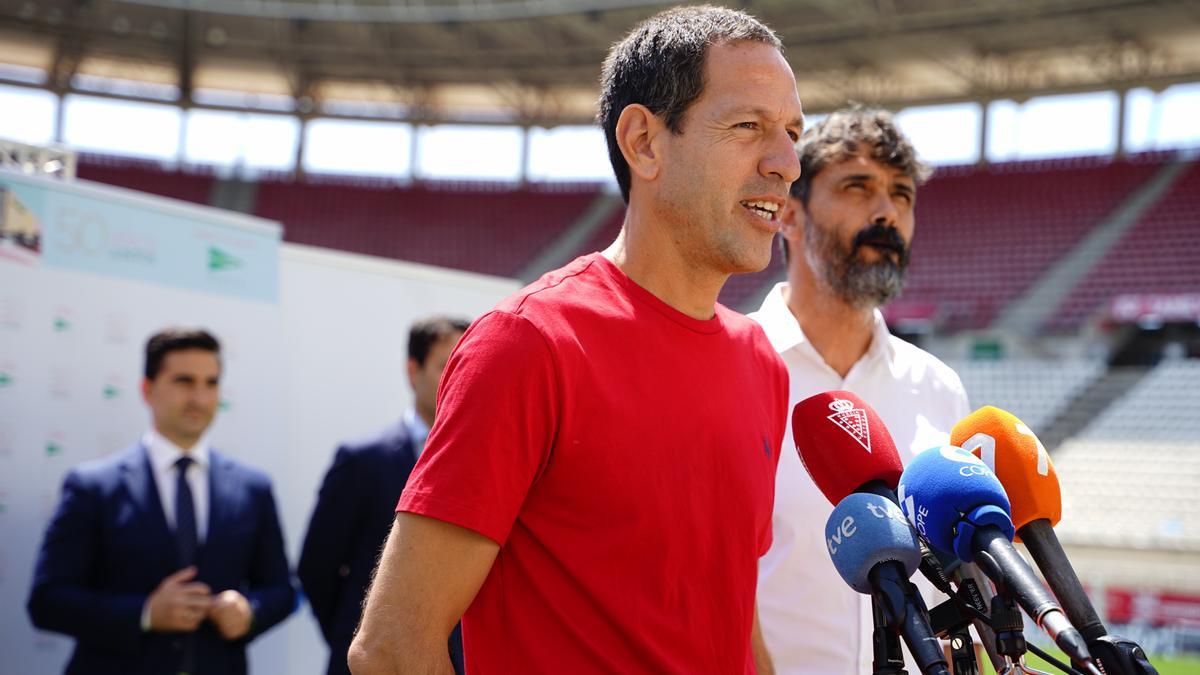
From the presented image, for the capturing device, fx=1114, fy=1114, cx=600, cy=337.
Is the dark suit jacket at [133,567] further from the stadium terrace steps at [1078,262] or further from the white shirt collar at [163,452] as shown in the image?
the stadium terrace steps at [1078,262]

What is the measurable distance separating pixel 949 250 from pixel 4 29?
1759cm

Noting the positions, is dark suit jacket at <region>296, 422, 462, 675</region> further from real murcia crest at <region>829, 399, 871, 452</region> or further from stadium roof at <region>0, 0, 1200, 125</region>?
stadium roof at <region>0, 0, 1200, 125</region>

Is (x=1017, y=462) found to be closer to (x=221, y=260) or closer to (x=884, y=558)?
(x=884, y=558)

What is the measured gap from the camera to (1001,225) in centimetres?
1986

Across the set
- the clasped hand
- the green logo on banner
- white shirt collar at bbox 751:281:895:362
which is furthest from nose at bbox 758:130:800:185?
the green logo on banner

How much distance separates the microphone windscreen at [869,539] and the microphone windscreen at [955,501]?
0.02 metres

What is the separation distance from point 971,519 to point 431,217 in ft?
73.7

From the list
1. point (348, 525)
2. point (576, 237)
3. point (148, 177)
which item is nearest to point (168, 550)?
point (348, 525)

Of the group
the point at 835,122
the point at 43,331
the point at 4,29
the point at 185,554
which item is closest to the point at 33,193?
the point at 43,331

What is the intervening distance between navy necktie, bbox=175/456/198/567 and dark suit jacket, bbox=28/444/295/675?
0.10ft

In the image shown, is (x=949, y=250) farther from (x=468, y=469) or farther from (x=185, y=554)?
(x=468, y=469)

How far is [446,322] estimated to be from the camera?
4.15 metres

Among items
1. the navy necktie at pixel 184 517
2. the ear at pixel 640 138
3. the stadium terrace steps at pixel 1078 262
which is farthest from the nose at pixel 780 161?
the stadium terrace steps at pixel 1078 262

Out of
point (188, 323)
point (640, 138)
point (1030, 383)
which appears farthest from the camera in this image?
point (1030, 383)
